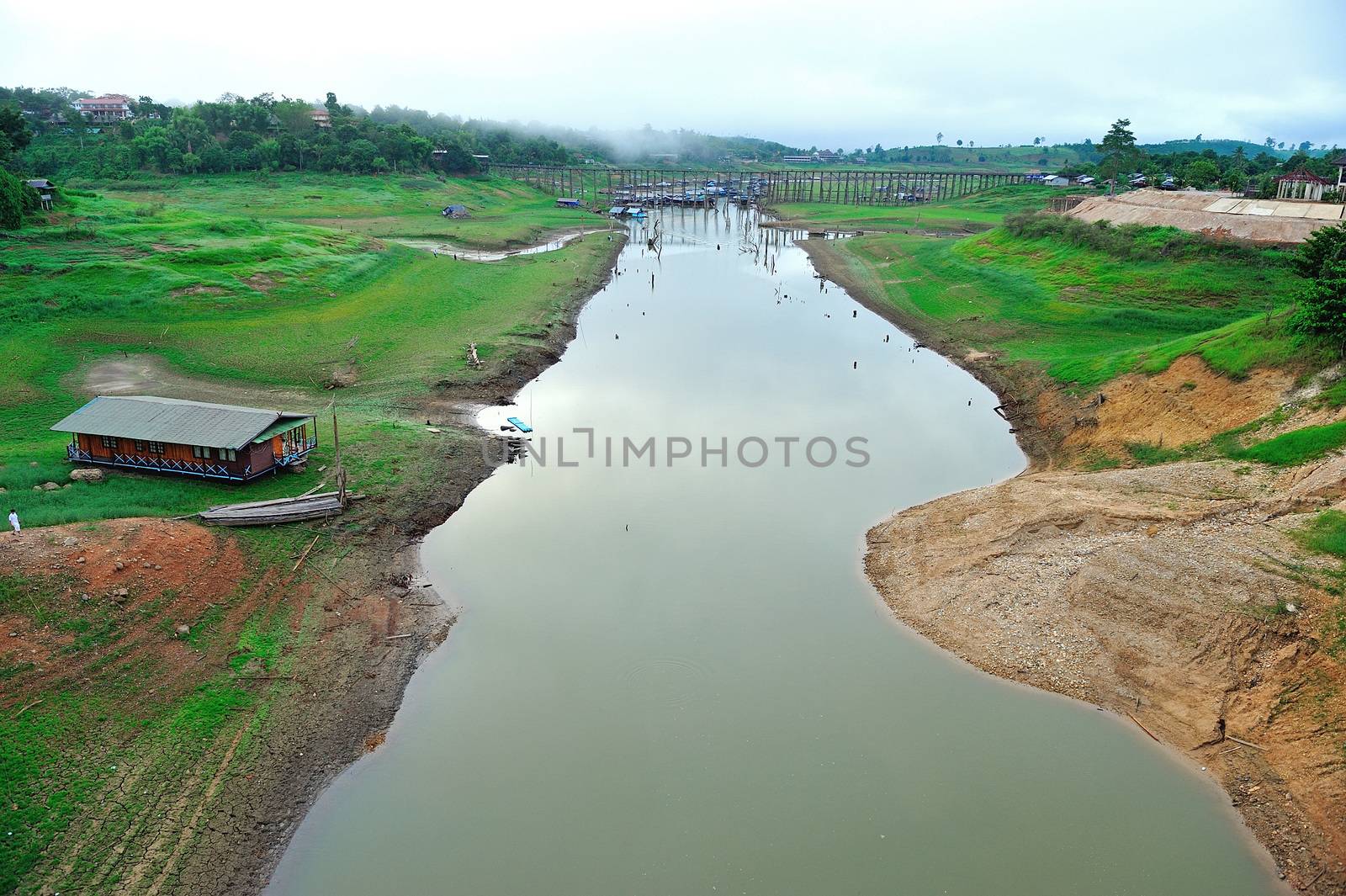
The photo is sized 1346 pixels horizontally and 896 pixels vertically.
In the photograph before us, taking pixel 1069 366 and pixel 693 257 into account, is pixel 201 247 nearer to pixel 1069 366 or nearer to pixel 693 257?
pixel 693 257

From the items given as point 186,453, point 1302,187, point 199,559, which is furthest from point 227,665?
point 1302,187

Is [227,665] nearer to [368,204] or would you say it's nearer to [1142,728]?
[1142,728]

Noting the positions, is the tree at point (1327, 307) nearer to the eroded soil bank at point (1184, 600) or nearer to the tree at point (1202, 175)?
the eroded soil bank at point (1184, 600)

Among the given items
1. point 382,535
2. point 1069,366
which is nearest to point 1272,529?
point 1069,366

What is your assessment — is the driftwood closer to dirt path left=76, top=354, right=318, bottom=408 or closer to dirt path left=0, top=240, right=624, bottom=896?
dirt path left=0, top=240, right=624, bottom=896

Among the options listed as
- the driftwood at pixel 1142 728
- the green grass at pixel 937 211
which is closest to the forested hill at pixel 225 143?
the green grass at pixel 937 211

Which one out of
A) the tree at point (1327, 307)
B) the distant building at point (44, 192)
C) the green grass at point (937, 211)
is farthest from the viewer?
the green grass at point (937, 211)

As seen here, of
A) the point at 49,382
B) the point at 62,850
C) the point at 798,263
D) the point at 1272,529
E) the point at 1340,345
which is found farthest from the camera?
the point at 798,263
